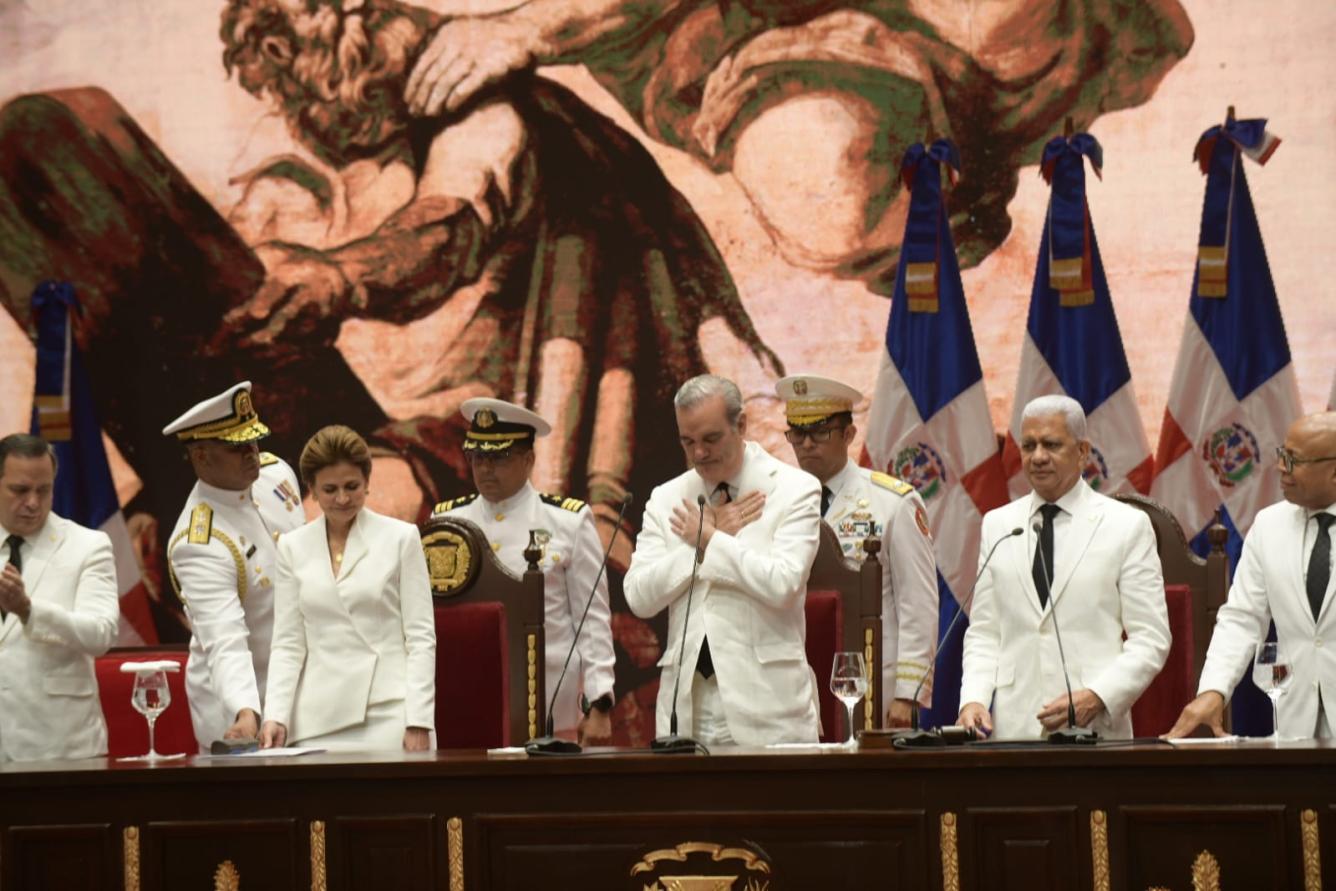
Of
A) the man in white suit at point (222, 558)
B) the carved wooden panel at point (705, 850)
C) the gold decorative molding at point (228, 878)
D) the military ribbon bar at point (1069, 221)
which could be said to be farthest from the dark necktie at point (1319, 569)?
the man in white suit at point (222, 558)

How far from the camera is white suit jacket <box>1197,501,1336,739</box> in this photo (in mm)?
4125

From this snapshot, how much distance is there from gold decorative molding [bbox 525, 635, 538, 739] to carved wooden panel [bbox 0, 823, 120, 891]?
4.05 ft

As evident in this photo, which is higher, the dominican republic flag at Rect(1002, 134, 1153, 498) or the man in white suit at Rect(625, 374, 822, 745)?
the dominican republic flag at Rect(1002, 134, 1153, 498)

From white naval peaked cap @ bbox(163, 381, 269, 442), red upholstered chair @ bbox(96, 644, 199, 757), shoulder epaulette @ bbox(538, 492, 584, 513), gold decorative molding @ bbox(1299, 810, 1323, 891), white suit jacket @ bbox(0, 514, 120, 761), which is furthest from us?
red upholstered chair @ bbox(96, 644, 199, 757)

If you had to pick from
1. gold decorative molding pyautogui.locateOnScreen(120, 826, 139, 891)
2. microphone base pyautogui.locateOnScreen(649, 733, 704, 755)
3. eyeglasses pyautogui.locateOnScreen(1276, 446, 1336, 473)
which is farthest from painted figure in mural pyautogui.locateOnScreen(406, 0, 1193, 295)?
gold decorative molding pyautogui.locateOnScreen(120, 826, 139, 891)

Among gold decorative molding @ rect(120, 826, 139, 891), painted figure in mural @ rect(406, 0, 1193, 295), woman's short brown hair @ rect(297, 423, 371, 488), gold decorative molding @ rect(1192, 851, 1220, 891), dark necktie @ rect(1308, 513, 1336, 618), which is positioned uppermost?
painted figure in mural @ rect(406, 0, 1193, 295)

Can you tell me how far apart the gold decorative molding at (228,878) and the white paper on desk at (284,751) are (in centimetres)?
33

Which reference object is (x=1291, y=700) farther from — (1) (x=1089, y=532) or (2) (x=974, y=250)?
(2) (x=974, y=250)

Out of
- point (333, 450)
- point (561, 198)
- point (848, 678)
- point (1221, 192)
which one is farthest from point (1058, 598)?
point (561, 198)

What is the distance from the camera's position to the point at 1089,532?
4.21m

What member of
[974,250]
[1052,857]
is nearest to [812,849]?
[1052,857]

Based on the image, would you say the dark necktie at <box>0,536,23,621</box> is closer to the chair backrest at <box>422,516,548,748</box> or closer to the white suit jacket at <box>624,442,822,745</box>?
the chair backrest at <box>422,516,548,748</box>

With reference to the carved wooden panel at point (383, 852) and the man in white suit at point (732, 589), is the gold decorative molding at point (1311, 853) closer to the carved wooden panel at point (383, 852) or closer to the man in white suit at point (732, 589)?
the man in white suit at point (732, 589)

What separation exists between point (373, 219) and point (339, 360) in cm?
56
